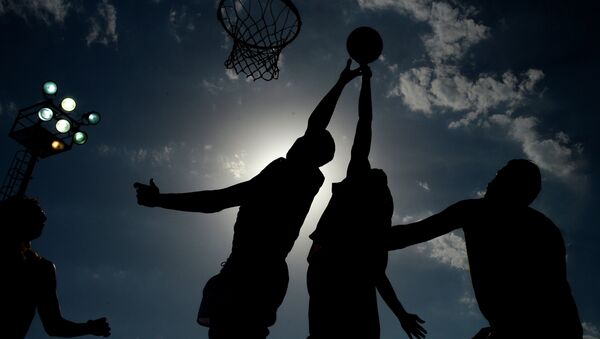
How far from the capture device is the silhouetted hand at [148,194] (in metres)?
2.48

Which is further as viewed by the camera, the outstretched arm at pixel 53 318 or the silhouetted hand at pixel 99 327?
the silhouetted hand at pixel 99 327

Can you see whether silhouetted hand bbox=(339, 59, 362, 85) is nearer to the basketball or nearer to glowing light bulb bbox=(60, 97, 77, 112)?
the basketball

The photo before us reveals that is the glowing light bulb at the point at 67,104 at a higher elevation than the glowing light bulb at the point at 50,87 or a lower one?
lower

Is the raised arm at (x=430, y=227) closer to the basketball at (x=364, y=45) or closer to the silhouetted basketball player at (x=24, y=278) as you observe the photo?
the silhouetted basketball player at (x=24, y=278)

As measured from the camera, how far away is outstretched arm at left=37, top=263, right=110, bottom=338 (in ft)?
9.80

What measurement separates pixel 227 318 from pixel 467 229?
1.67 meters

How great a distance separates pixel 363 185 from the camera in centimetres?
314

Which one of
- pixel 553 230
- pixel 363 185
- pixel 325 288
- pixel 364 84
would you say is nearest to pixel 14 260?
pixel 325 288

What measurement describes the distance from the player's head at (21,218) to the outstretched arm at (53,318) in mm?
312

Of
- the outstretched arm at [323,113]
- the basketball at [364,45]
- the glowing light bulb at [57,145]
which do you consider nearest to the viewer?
the outstretched arm at [323,113]

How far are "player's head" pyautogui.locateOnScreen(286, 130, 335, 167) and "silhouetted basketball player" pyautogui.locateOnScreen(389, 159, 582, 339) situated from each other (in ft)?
2.78

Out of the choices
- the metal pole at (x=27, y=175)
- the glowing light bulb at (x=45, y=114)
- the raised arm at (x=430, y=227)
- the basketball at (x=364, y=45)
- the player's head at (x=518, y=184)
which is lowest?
the raised arm at (x=430, y=227)

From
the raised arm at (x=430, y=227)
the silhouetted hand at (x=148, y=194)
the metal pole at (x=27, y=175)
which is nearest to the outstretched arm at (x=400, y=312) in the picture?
the raised arm at (x=430, y=227)

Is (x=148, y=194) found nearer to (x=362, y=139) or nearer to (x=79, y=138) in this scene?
(x=362, y=139)
